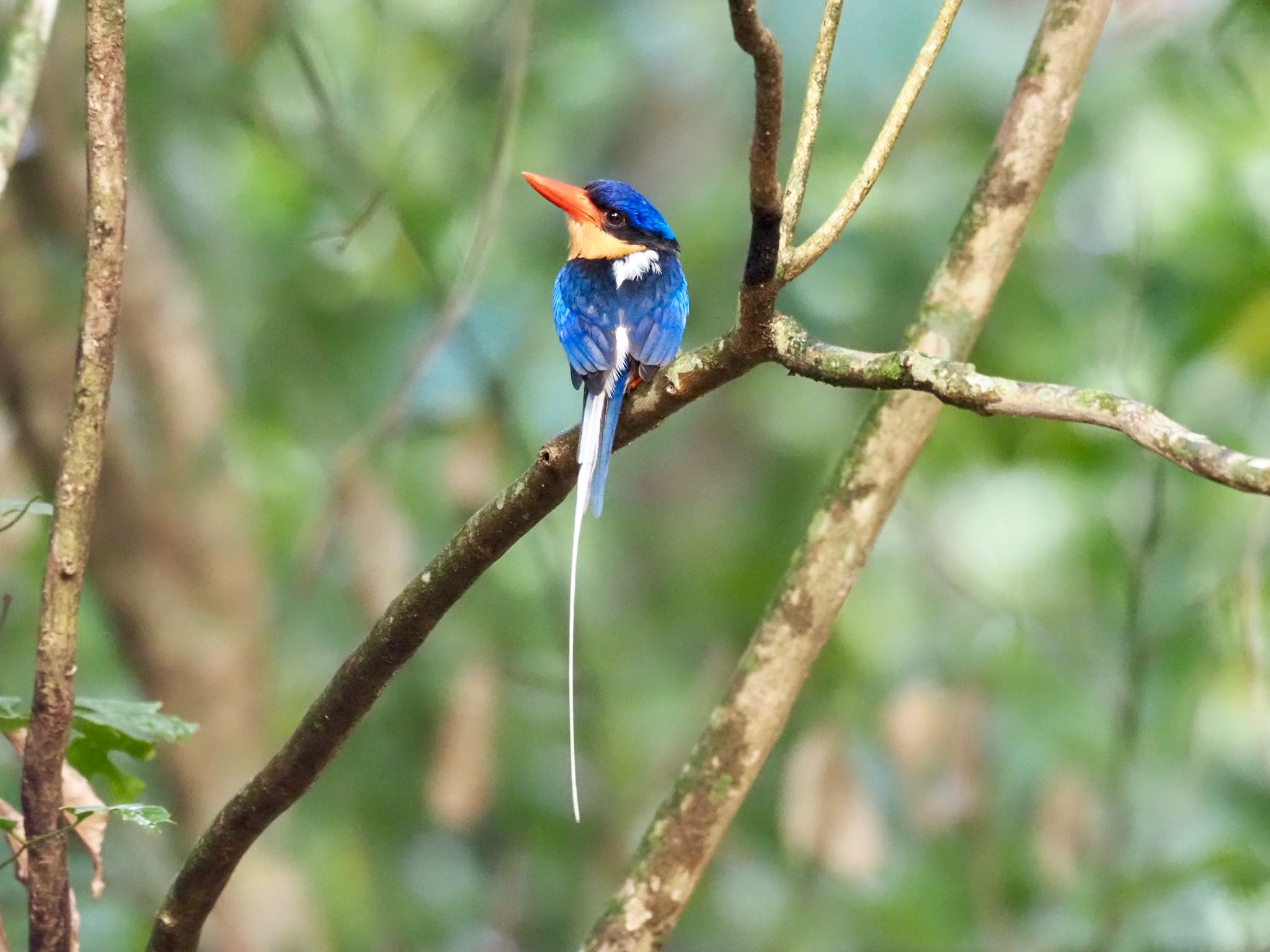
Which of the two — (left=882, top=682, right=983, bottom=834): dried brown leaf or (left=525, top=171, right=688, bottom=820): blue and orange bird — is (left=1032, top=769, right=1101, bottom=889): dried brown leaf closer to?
(left=882, top=682, right=983, bottom=834): dried brown leaf

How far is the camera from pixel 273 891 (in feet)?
13.4

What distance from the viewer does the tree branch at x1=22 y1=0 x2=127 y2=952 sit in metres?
1.64

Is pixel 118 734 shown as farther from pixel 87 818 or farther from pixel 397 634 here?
pixel 397 634

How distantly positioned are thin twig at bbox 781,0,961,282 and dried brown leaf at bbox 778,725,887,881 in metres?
2.01

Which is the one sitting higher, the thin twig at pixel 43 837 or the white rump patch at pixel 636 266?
the white rump patch at pixel 636 266

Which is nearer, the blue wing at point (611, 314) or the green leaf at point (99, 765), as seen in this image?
the green leaf at point (99, 765)

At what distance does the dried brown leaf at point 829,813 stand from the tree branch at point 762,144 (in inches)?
80.3

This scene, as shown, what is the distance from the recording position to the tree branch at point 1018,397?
1.16 metres

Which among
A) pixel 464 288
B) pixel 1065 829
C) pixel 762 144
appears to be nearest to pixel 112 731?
pixel 762 144

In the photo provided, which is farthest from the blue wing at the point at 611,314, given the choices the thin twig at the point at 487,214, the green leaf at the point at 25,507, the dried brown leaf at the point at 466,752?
the dried brown leaf at the point at 466,752

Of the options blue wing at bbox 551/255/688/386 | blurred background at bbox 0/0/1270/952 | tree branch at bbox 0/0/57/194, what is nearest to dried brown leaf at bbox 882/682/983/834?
blurred background at bbox 0/0/1270/952

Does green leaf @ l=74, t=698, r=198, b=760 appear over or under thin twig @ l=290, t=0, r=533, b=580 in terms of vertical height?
under

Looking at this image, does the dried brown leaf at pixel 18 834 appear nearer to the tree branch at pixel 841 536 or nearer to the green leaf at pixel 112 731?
the green leaf at pixel 112 731

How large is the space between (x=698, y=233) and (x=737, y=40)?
3210 millimetres
